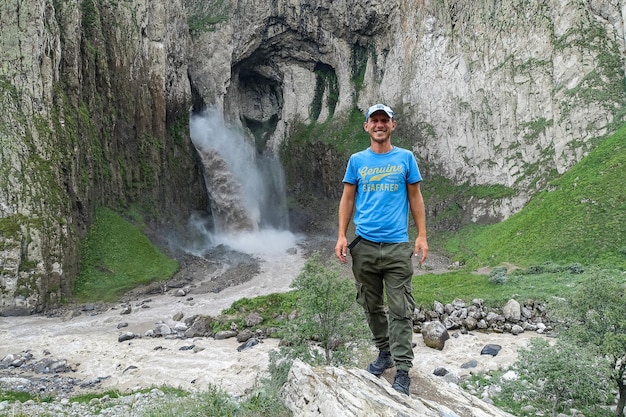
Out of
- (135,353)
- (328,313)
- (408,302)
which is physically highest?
(408,302)

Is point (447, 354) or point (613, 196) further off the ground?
point (613, 196)

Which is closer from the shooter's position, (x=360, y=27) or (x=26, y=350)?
(x=26, y=350)

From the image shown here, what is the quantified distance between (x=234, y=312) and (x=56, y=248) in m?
16.3

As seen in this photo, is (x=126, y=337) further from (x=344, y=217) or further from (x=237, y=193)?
(x=237, y=193)

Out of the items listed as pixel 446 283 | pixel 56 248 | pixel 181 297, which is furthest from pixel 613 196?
pixel 56 248

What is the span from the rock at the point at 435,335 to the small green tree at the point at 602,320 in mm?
6663

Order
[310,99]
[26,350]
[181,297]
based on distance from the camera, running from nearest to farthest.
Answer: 1. [26,350]
2. [181,297]
3. [310,99]

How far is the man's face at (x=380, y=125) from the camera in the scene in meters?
5.42

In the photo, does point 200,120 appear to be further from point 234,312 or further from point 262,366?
point 262,366

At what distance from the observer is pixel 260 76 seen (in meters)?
66.9

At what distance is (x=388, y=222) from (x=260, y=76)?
216ft

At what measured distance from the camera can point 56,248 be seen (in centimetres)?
2970

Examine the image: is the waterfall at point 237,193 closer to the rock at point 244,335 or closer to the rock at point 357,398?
the rock at point 244,335

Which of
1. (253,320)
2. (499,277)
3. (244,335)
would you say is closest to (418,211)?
(244,335)
